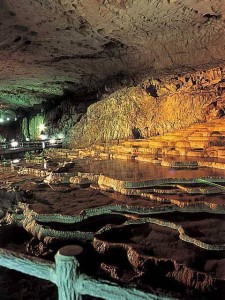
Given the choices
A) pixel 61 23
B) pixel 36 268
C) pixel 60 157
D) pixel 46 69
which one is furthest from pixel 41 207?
pixel 46 69

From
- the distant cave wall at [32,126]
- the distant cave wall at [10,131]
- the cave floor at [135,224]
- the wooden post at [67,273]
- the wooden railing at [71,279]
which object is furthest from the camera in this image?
the distant cave wall at [10,131]

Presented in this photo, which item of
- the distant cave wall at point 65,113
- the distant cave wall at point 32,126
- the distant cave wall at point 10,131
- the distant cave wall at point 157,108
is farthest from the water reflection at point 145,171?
the distant cave wall at point 10,131

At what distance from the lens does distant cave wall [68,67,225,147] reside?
10.0 meters

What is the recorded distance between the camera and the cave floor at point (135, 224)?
11.2 feet

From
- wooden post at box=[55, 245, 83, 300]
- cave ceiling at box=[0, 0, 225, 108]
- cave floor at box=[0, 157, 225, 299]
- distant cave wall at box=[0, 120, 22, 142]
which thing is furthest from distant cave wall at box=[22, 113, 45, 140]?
wooden post at box=[55, 245, 83, 300]

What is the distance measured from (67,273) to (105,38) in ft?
30.5

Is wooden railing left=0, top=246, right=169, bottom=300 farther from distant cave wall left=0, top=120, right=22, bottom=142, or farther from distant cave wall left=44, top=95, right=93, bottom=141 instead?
distant cave wall left=0, top=120, right=22, bottom=142

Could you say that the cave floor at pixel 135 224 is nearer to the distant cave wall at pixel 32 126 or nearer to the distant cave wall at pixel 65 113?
the distant cave wall at pixel 65 113

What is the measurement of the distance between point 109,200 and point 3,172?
5.35 m

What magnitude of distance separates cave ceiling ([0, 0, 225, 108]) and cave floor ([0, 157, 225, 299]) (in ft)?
14.5

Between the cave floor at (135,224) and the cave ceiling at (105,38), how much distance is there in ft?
14.5

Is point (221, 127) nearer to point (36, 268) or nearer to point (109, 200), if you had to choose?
point (109, 200)

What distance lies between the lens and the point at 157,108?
37.3ft

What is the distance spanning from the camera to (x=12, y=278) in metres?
4.27
